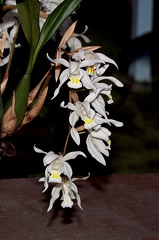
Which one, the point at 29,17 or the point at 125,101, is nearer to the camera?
the point at 29,17

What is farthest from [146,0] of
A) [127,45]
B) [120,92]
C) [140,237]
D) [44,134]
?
[140,237]

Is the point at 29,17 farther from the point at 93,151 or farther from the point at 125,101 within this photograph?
the point at 125,101

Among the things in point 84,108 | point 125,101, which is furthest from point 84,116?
point 125,101

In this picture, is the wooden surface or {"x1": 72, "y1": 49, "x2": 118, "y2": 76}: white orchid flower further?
the wooden surface

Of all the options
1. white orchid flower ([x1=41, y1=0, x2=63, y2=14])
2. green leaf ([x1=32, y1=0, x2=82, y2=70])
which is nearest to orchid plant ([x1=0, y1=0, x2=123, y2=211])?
green leaf ([x1=32, y1=0, x2=82, y2=70])

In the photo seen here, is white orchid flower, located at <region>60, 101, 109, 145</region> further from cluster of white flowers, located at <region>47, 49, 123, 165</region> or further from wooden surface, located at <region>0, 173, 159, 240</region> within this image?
wooden surface, located at <region>0, 173, 159, 240</region>

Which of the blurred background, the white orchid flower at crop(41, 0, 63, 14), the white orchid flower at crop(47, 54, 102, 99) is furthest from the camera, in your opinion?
the blurred background
